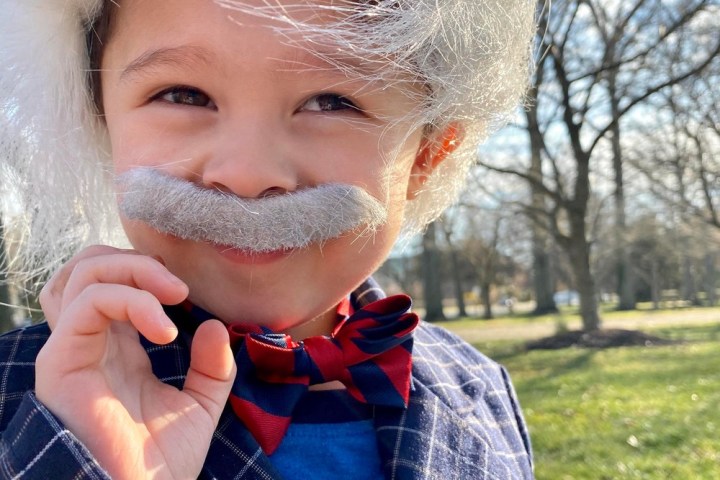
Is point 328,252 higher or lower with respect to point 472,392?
higher

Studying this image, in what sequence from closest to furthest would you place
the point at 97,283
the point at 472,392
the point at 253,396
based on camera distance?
the point at 97,283, the point at 253,396, the point at 472,392

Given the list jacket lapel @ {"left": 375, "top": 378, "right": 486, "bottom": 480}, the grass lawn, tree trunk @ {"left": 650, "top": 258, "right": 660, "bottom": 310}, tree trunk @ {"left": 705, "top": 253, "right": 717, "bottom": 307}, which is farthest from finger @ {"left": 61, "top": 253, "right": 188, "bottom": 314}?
tree trunk @ {"left": 705, "top": 253, "right": 717, "bottom": 307}

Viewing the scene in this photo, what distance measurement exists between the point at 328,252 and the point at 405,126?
0.28m

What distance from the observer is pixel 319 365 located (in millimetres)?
1116

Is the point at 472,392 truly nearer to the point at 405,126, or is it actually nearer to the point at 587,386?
the point at 405,126

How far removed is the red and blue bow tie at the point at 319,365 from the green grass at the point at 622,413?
3001 mm

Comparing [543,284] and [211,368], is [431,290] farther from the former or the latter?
[211,368]

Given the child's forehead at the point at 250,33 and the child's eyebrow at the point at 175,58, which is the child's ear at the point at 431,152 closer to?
the child's forehead at the point at 250,33

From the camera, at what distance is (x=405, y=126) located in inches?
46.6

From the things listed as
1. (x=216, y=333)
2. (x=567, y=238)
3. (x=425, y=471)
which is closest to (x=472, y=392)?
(x=425, y=471)

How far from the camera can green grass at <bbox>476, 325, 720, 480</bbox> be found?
3.97 meters

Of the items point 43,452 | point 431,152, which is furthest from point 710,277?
point 43,452

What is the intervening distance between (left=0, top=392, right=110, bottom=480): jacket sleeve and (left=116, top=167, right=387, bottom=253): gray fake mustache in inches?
12.7

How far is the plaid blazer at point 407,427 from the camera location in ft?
2.66
